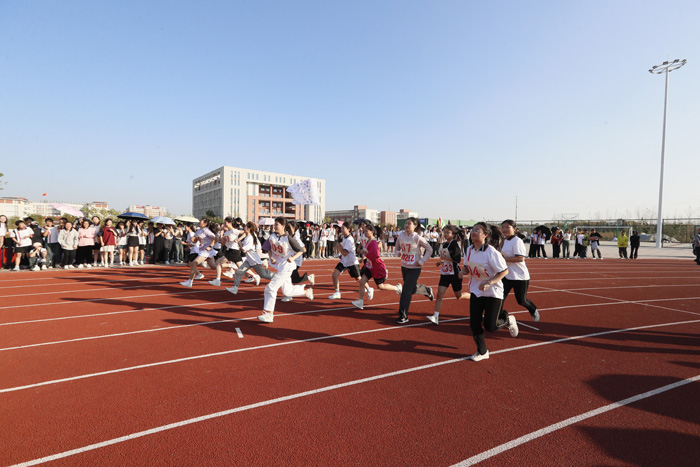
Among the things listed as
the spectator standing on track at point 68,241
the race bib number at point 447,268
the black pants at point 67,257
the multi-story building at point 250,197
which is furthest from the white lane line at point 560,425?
the multi-story building at point 250,197

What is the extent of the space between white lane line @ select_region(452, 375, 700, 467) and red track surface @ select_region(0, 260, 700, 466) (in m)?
0.02

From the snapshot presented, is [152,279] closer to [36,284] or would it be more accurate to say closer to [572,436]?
[36,284]

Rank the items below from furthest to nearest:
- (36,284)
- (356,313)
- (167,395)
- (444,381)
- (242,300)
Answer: (36,284)
(242,300)
(356,313)
(444,381)
(167,395)

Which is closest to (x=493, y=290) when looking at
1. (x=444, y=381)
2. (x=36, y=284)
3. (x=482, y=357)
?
(x=482, y=357)

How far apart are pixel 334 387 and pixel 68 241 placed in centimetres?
1383

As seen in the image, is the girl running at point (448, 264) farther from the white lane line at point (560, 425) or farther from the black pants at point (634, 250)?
the black pants at point (634, 250)

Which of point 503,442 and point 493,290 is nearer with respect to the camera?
point 503,442

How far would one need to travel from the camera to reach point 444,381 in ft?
12.9

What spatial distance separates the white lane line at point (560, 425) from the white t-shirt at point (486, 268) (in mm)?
1518

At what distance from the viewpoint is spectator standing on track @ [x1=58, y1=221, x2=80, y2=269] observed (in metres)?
12.8

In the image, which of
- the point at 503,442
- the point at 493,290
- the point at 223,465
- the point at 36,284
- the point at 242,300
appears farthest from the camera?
the point at 36,284

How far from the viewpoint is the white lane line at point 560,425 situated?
2.66m

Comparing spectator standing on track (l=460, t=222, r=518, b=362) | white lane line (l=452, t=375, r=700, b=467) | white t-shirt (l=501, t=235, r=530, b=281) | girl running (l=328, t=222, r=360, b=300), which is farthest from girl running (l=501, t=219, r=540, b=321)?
girl running (l=328, t=222, r=360, b=300)

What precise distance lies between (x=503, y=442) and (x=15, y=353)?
6061 mm
